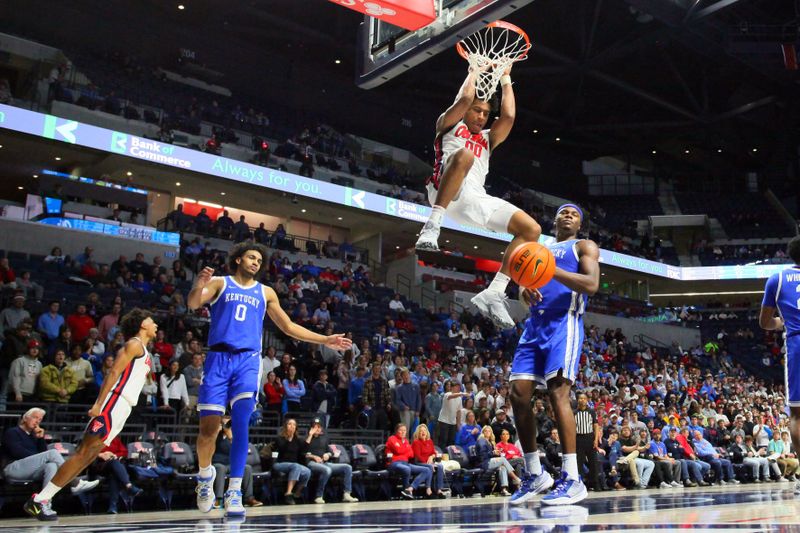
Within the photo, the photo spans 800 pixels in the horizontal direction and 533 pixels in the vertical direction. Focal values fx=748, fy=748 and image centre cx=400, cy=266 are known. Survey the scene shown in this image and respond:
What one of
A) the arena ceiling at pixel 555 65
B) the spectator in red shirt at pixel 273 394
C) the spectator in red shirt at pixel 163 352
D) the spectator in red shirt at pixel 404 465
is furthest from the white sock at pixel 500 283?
the arena ceiling at pixel 555 65

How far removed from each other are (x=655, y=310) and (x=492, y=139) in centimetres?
2724

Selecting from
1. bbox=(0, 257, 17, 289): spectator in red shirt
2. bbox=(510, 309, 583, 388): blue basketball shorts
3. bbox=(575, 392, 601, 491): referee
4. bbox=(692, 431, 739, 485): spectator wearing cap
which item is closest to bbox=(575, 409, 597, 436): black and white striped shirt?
bbox=(575, 392, 601, 491): referee

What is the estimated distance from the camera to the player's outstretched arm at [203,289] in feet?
15.8

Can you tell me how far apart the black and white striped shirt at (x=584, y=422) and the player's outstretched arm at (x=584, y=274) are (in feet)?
21.3

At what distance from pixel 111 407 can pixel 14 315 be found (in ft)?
21.6

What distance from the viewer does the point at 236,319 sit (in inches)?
202

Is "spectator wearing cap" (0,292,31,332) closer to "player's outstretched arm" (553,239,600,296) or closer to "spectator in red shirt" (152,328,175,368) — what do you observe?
"spectator in red shirt" (152,328,175,368)

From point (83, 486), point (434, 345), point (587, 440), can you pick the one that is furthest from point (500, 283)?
point (434, 345)

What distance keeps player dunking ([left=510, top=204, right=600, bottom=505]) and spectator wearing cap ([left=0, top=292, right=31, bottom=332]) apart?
28.4 ft

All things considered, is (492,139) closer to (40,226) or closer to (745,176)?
(40,226)

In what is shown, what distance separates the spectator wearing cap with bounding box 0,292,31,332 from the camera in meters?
11.0

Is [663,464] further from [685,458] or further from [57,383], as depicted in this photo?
[57,383]

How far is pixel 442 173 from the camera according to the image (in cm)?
466

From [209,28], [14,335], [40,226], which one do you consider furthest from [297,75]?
[14,335]
